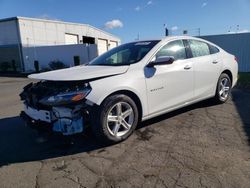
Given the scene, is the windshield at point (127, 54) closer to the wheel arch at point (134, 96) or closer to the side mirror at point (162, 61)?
the side mirror at point (162, 61)

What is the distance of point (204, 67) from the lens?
17.7ft

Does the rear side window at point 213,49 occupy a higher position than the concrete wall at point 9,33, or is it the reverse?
the concrete wall at point 9,33

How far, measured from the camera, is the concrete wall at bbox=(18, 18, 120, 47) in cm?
2441

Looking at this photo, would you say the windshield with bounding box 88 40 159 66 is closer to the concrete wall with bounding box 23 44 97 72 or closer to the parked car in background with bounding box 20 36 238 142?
the parked car in background with bounding box 20 36 238 142

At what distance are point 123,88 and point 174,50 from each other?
62.5 inches

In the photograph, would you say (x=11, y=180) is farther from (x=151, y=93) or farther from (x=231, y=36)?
(x=231, y=36)

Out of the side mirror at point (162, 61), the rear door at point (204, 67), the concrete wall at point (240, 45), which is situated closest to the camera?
the side mirror at point (162, 61)

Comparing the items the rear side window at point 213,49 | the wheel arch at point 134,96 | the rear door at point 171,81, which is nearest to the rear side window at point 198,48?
the rear side window at point 213,49

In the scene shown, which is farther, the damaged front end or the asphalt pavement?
the damaged front end

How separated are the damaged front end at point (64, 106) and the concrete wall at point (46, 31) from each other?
22.6 metres

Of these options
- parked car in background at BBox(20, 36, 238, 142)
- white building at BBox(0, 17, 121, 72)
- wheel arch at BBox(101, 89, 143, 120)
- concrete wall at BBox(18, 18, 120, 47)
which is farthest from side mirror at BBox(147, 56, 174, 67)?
concrete wall at BBox(18, 18, 120, 47)

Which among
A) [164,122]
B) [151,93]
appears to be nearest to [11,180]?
[151,93]

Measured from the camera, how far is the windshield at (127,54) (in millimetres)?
4590

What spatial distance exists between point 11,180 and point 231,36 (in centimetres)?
1437
